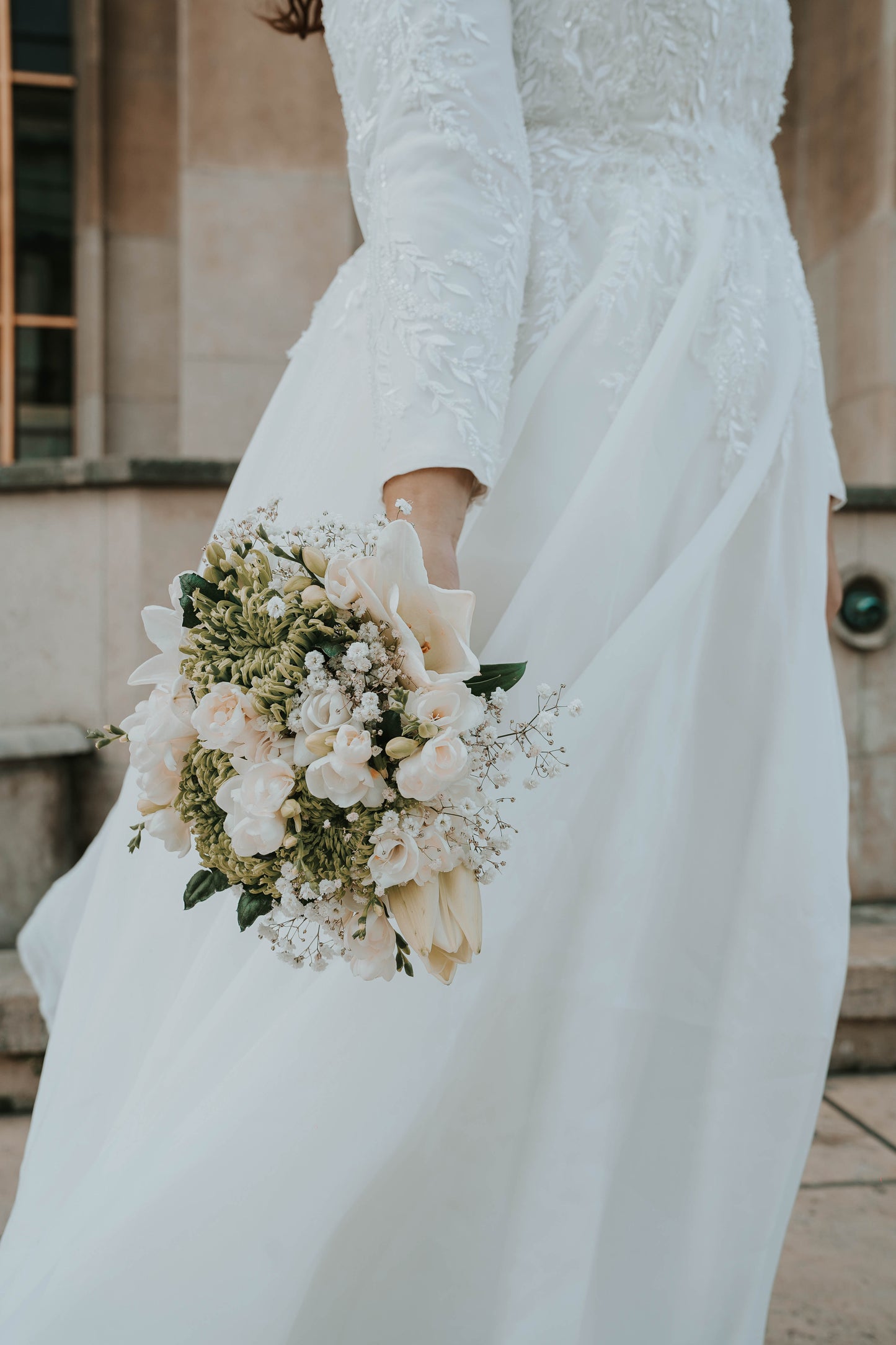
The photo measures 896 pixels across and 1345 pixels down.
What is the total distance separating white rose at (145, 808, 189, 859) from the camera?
0.89 m

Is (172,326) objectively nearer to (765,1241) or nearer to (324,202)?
(324,202)

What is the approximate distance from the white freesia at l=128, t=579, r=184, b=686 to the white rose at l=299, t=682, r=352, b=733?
0.17 meters

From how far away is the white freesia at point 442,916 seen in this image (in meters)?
0.78

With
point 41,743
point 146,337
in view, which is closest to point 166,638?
point 41,743

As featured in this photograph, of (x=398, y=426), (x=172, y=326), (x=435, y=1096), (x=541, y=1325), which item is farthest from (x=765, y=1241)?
(x=172, y=326)

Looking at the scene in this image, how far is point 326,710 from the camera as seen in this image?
764 millimetres

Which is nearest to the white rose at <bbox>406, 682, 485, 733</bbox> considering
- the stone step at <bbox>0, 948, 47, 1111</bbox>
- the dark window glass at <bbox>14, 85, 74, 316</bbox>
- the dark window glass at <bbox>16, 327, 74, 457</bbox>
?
the stone step at <bbox>0, 948, 47, 1111</bbox>

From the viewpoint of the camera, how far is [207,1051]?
1024 millimetres

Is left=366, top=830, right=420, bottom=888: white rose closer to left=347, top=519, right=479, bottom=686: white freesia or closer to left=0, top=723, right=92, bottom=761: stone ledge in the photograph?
left=347, top=519, right=479, bottom=686: white freesia

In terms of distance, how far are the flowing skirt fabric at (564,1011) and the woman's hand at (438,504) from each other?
121 millimetres

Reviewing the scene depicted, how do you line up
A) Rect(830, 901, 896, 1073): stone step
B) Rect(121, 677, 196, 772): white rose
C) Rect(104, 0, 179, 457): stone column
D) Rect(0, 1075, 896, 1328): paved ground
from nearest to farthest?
Rect(121, 677, 196, 772): white rose → Rect(0, 1075, 896, 1328): paved ground → Rect(830, 901, 896, 1073): stone step → Rect(104, 0, 179, 457): stone column

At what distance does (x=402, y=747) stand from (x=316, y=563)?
154 millimetres

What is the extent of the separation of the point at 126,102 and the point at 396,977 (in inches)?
232

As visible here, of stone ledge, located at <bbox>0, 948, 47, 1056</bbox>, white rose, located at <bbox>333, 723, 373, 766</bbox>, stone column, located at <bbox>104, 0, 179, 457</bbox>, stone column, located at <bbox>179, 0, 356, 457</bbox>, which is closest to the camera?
white rose, located at <bbox>333, 723, 373, 766</bbox>
